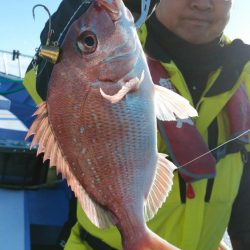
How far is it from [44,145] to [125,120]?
304 millimetres

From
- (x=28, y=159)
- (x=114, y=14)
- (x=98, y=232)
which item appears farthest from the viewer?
(x=28, y=159)

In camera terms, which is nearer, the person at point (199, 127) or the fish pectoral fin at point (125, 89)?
the fish pectoral fin at point (125, 89)

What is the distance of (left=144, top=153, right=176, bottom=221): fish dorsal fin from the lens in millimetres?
1614

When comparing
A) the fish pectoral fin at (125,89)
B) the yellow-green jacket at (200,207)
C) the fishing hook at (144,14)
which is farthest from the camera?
the yellow-green jacket at (200,207)

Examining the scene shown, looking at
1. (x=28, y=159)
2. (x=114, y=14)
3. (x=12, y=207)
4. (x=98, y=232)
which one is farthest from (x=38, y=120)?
(x=28, y=159)

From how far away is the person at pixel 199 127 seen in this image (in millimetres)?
2119

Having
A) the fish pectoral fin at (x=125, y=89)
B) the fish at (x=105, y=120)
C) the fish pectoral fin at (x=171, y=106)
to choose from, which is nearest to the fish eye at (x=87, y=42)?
the fish at (x=105, y=120)

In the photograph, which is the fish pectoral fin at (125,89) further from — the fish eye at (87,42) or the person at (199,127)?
the person at (199,127)

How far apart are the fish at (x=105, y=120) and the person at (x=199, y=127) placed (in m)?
0.55

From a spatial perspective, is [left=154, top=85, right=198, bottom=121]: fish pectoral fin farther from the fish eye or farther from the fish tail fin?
the fish tail fin

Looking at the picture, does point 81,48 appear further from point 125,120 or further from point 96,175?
point 96,175

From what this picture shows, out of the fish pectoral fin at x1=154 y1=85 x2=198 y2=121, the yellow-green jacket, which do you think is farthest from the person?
the fish pectoral fin at x1=154 y1=85 x2=198 y2=121

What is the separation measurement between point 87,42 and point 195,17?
91 cm

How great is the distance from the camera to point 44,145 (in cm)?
151
